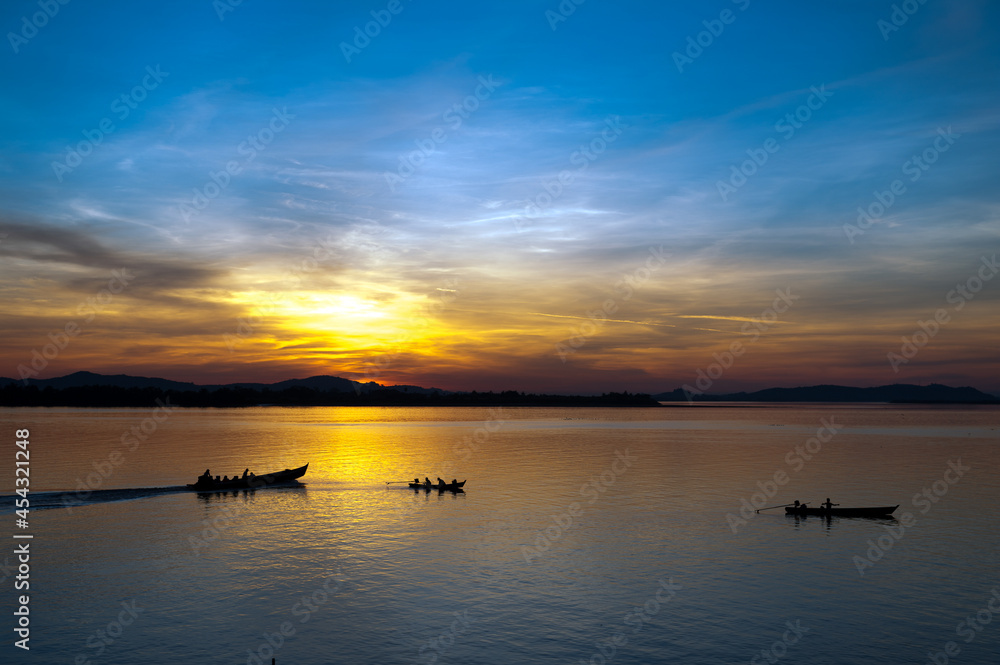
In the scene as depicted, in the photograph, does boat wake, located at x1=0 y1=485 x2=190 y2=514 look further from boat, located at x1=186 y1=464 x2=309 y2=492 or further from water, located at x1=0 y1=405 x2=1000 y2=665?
boat, located at x1=186 y1=464 x2=309 y2=492

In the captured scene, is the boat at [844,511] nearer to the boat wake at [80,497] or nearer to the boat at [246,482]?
the boat at [246,482]

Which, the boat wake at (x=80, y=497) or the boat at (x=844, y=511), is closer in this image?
the boat at (x=844, y=511)

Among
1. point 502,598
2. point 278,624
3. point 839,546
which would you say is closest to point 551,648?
point 502,598

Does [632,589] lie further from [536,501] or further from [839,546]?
[536,501]

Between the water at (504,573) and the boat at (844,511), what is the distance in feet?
4.11

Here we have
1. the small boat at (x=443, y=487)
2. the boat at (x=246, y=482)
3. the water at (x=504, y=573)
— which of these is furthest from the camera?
the small boat at (x=443, y=487)

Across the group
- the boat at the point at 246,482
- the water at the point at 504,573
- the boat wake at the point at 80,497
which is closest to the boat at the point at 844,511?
the water at the point at 504,573

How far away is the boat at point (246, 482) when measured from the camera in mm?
55906

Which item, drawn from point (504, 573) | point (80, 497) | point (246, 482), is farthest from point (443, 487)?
point (80, 497)

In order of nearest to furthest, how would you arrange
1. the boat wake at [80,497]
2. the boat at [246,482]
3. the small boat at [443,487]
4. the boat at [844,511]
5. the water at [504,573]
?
the water at [504,573] < the boat at [844,511] < the boat wake at [80,497] < the boat at [246,482] < the small boat at [443,487]

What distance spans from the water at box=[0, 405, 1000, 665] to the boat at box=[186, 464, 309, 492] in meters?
1.68

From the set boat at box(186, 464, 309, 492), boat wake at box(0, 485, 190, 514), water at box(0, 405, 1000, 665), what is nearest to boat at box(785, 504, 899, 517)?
water at box(0, 405, 1000, 665)

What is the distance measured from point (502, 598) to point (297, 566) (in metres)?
11.3

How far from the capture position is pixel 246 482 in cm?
5828
